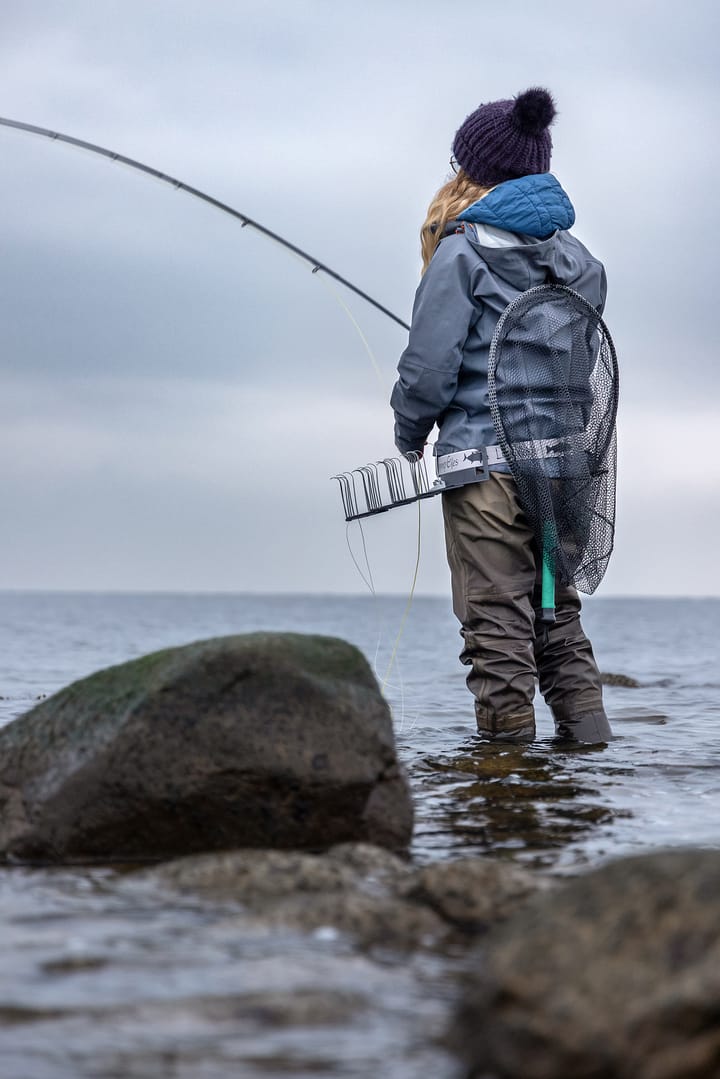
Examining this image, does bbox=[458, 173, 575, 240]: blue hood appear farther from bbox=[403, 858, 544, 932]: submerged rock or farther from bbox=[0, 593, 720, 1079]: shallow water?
bbox=[403, 858, 544, 932]: submerged rock

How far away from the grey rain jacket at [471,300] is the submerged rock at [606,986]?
126 inches

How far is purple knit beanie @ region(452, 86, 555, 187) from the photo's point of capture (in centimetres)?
521

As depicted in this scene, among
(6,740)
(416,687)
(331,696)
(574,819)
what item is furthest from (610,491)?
(416,687)

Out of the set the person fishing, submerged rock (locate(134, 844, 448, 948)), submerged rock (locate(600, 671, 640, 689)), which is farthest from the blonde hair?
submerged rock (locate(600, 671, 640, 689))

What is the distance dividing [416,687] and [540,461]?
633cm

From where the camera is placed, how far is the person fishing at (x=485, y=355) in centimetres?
510

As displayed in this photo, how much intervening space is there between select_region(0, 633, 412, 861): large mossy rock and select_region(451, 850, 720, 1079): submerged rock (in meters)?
1.47

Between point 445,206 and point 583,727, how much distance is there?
2512 millimetres

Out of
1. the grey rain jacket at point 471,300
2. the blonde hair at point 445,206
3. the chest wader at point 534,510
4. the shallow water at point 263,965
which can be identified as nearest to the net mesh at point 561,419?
the chest wader at point 534,510

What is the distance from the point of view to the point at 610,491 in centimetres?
564

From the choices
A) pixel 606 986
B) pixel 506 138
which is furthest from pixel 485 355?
pixel 606 986

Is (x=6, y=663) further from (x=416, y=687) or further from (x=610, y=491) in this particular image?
(x=610, y=491)

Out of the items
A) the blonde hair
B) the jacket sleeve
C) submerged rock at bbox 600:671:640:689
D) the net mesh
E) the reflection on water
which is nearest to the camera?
the reflection on water

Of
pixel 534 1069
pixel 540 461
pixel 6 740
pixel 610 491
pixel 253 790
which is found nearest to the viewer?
pixel 534 1069
